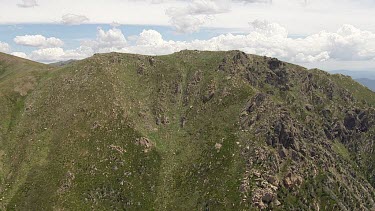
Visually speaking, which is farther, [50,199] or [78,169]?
[78,169]

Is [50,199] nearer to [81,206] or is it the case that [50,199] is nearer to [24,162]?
[81,206]

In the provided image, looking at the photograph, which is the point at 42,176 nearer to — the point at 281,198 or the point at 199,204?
the point at 199,204

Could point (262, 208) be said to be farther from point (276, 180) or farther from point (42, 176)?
point (42, 176)

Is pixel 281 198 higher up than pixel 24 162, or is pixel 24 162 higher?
pixel 24 162

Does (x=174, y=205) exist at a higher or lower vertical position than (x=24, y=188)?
lower

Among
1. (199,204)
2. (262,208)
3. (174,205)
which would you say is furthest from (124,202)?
(262,208)

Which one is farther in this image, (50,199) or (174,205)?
(174,205)

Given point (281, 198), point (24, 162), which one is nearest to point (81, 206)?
point (24, 162)
